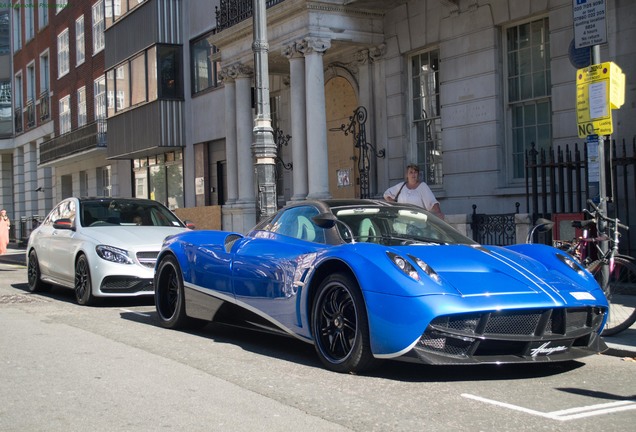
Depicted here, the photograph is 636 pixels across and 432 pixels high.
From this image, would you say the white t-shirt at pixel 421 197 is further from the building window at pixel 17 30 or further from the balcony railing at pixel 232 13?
the building window at pixel 17 30

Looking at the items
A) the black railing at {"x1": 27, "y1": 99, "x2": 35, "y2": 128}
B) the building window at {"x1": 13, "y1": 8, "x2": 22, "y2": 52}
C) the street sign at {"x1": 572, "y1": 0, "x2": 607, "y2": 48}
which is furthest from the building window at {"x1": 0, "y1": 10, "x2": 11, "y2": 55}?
the street sign at {"x1": 572, "y1": 0, "x2": 607, "y2": 48}

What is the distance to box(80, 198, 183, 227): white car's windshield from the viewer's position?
1241 centimetres

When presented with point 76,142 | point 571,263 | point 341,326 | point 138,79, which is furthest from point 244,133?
point 76,142

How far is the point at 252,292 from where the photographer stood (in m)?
7.46

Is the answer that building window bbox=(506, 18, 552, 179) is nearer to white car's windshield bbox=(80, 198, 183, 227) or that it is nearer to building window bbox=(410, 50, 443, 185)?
building window bbox=(410, 50, 443, 185)

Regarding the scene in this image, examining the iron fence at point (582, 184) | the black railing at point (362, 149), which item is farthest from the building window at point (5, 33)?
the iron fence at point (582, 184)

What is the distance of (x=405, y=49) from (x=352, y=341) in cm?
1113

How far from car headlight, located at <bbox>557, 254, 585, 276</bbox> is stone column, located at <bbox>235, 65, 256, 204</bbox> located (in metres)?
13.1

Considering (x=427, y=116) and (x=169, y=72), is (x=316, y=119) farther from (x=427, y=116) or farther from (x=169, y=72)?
(x=169, y=72)

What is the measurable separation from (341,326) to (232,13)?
48.7 feet

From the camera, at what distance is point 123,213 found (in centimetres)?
1262

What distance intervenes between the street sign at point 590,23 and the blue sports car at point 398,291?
2.95 metres

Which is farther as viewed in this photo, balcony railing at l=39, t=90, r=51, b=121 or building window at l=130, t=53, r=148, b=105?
balcony railing at l=39, t=90, r=51, b=121

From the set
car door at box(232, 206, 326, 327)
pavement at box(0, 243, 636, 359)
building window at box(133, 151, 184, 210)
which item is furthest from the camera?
building window at box(133, 151, 184, 210)
